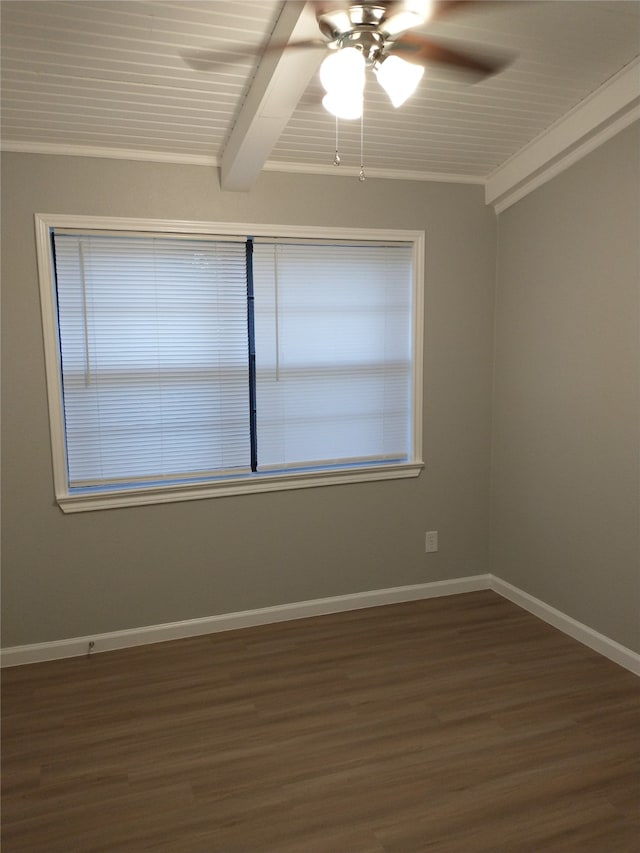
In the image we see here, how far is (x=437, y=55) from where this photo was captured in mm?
1777

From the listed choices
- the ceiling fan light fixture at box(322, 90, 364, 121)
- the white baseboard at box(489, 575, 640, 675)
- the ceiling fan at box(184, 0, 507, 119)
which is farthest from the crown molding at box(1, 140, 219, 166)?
the white baseboard at box(489, 575, 640, 675)

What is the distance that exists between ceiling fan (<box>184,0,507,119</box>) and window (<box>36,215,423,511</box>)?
143 cm

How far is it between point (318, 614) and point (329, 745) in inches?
43.9

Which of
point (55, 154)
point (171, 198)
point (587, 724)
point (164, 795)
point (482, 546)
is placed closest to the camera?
point (164, 795)

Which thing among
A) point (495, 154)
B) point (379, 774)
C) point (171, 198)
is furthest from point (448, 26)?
point (379, 774)

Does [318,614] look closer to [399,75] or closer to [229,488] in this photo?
[229,488]

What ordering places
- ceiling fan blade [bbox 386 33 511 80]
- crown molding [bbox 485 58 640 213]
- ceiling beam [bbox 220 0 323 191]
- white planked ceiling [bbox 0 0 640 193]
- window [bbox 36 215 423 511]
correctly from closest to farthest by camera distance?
ceiling fan blade [bbox 386 33 511 80] < ceiling beam [bbox 220 0 323 191] < white planked ceiling [bbox 0 0 640 193] < crown molding [bbox 485 58 640 213] < window [bbox 36 215 423 511]

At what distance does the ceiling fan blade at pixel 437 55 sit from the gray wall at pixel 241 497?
4.80 ft

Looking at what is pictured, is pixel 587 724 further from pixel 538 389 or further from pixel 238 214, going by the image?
pixel 238 214

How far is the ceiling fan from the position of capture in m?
1.66

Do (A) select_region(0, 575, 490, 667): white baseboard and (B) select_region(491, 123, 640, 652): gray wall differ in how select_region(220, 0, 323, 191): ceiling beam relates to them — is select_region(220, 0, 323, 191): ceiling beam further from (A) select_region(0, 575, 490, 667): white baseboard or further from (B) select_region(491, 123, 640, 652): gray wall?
(A) select_region(0, 575, 490, 667): white baseboard

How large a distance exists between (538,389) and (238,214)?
70.2 inches

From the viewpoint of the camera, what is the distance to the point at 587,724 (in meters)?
2.49

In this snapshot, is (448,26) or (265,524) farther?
(265,524)
